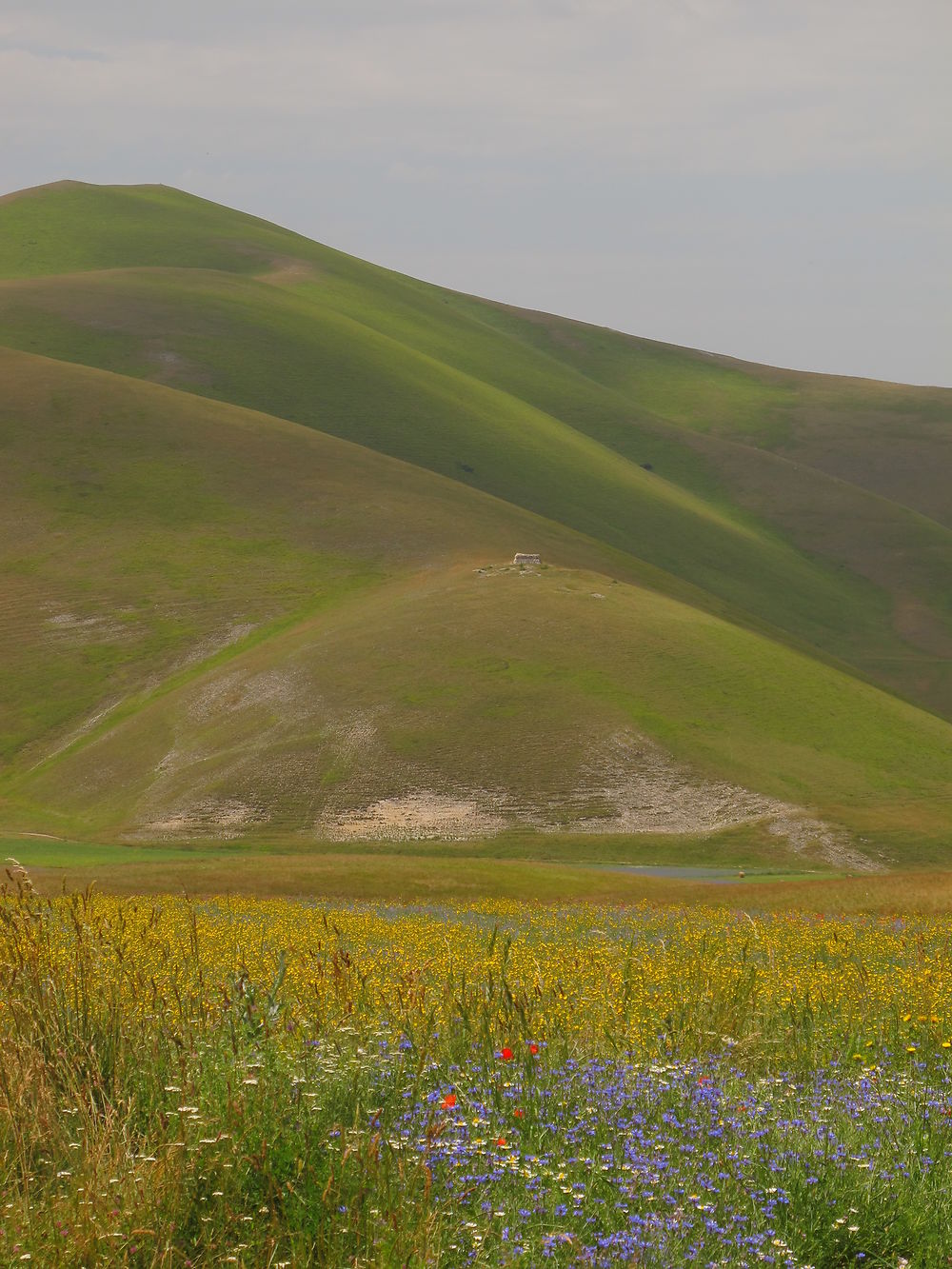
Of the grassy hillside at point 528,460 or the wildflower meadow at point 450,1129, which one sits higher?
the grassy hillside at point 528,460

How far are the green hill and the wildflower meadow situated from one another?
54.2 m

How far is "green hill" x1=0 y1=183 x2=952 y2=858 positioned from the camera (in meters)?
67.6

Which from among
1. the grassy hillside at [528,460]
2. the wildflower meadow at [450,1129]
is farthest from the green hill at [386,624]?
the wildflower meadow at [450,1129]

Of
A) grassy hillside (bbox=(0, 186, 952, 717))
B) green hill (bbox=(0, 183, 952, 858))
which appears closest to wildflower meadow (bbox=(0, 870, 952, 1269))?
green hill (bbox=(0, 183, 952, 858))

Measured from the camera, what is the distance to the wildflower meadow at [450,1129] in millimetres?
5422

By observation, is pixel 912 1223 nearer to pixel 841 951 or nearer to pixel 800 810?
pixel 841 951

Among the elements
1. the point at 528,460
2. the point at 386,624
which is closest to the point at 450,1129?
the point at 386,624

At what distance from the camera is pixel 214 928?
16875 millimetres

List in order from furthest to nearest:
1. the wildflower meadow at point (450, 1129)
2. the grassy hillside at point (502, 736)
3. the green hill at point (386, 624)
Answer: the green hill at point (386, 624) → the grassy hillside at point (502, 736) → the wildflower meadow at point (450, 1129)

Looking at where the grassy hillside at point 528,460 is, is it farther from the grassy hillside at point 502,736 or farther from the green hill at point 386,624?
the grassy hillside at point 502,736

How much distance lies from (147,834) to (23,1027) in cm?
5808

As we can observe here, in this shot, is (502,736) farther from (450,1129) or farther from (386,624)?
(450,1129)

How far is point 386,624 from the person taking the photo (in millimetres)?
85438

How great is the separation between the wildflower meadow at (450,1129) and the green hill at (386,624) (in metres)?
54.2
